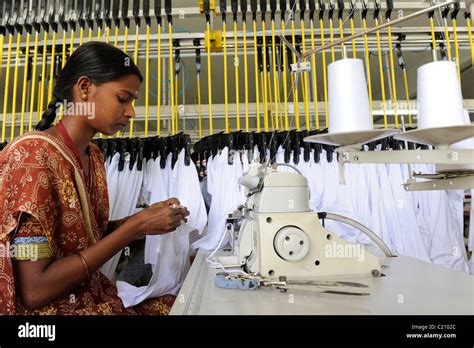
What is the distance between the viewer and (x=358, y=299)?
2.17ft

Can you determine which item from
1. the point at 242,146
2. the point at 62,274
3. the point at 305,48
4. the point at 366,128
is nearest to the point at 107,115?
the point at 62,274

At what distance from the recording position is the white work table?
598mm

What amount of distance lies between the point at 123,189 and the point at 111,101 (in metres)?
0.51

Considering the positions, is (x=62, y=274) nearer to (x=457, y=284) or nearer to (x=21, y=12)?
(x=457, y=284)

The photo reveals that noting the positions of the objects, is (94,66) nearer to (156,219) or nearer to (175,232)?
(156,219)

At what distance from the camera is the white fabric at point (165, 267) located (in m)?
1.18

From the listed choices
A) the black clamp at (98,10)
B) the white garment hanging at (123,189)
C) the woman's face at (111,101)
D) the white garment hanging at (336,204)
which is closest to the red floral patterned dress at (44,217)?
the woman's face at (111,101)

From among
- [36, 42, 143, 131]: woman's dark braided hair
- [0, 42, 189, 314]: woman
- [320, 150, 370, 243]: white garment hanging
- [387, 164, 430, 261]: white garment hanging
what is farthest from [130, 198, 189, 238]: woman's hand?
[387, 164, 430, 261]: white garment hanging

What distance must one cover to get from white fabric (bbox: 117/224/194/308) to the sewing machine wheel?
563 mm

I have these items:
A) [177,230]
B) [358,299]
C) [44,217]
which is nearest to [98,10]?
[177,230]

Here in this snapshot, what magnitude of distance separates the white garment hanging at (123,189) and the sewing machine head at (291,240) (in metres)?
0.69

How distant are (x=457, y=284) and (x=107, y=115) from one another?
99 centimetres

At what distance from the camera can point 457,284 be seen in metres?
0.74
